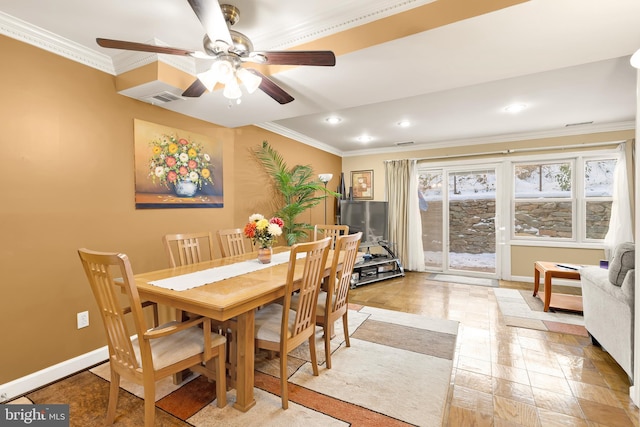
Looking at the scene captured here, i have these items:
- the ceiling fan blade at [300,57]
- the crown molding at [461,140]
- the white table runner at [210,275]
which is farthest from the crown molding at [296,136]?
the ceiling fan blade at [300,57]

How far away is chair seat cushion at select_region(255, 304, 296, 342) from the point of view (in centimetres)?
188

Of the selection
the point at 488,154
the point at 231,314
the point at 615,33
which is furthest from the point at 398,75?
the point at 488,154

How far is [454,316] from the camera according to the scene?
3396 mm

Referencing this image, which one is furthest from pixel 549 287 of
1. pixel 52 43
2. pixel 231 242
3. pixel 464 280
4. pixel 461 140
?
pixel 52 43

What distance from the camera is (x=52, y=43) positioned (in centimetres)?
208

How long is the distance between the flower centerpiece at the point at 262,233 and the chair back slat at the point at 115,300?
3.58ft

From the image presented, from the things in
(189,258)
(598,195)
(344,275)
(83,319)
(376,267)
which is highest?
(598,195)

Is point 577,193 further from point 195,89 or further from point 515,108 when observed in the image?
point 195,89

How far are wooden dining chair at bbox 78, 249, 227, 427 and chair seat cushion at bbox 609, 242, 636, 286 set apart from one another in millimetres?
2796

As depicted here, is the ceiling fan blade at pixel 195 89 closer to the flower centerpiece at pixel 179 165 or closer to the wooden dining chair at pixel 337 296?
the flower centerpiece at pixel 179 165

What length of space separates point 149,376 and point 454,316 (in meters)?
3.13

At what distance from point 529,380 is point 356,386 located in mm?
1274

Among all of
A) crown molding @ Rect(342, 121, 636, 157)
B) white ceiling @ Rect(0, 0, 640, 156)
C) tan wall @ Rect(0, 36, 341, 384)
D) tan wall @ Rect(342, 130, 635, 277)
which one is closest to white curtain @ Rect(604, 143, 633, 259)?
tan wall @ Rect(342, 130, 635, 277)

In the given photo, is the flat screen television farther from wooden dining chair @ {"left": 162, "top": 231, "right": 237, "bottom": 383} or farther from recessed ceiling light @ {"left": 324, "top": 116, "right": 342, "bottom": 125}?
wooden dining chair @ {"left": 162, "top": 231, "right": 237, "bottom": 383}
